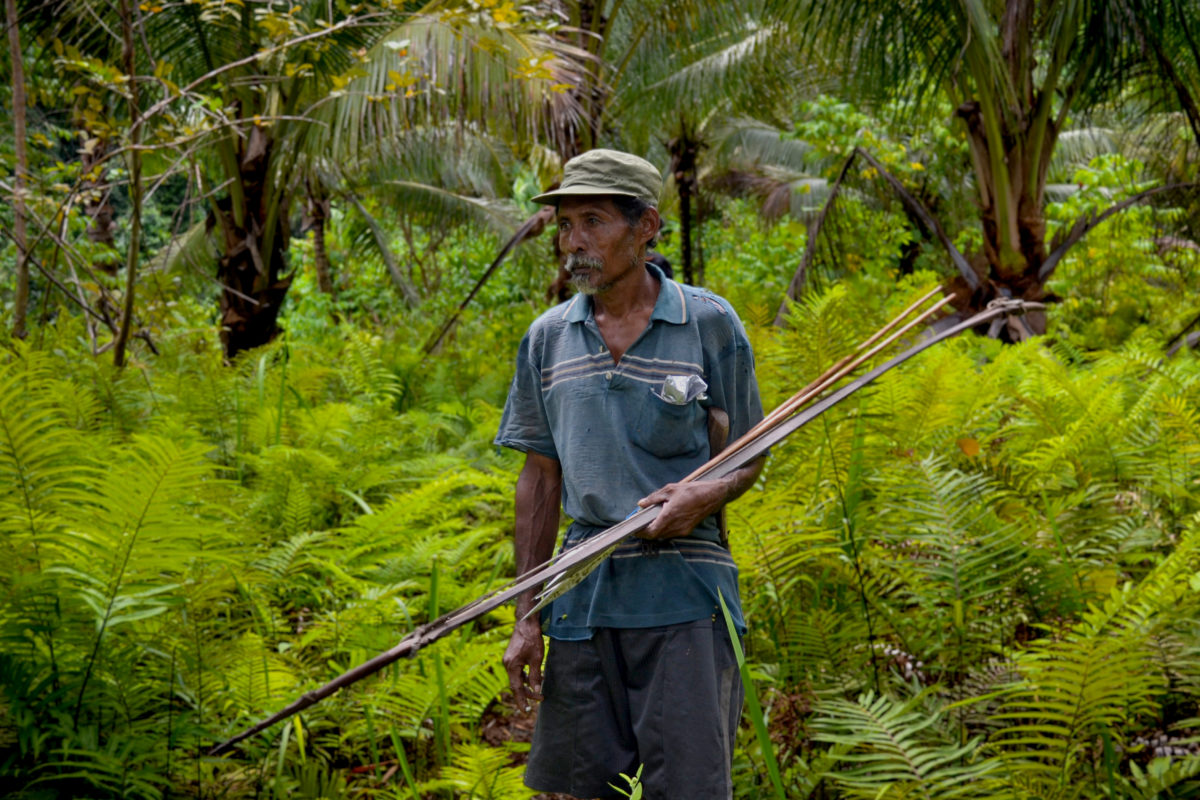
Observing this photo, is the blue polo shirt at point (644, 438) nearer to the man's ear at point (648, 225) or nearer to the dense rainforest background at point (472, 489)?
the man's ear at point (648, 225)

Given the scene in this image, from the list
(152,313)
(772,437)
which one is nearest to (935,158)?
(152,313)

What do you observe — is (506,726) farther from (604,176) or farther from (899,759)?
(604,176)

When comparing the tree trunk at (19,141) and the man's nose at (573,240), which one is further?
the tree trunk at (19,141)

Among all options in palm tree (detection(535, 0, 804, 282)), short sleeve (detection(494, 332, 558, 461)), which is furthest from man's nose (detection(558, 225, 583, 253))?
palm tree (detection(535, 0, 804, 282))

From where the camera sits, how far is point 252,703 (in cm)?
308

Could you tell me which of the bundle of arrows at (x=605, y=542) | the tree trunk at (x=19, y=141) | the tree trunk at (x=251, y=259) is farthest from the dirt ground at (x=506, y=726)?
the tree trunk at (x=251, y=259)

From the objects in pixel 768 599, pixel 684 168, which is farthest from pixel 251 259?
pixel 684 168

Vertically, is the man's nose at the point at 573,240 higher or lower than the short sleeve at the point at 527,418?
higher

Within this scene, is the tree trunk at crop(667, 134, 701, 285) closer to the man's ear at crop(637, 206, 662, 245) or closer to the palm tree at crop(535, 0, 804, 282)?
the palm tree at crop(535, 0, 804, 282)

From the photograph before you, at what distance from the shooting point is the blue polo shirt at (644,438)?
86.7 inches

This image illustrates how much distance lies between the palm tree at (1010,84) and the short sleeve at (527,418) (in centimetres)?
476

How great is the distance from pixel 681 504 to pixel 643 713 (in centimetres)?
47

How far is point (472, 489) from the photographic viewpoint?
559 cm

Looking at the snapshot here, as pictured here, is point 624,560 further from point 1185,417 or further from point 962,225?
point 962,225
